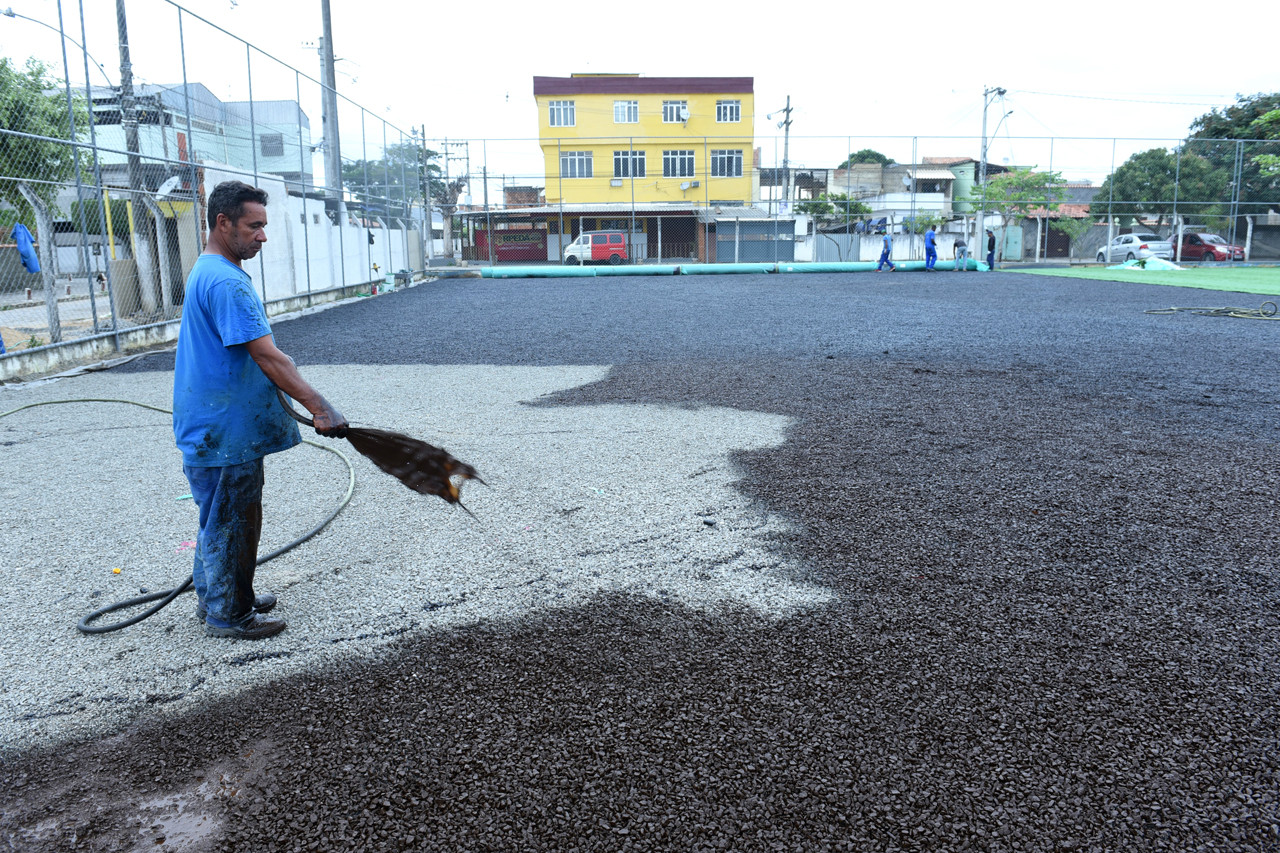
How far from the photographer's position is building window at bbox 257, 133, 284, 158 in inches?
687

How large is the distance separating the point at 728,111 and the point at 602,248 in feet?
60.6

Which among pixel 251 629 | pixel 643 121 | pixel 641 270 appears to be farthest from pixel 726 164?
pixel 251 629

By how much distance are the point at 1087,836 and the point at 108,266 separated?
12632 millimetres

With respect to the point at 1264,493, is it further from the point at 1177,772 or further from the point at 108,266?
the point at 108,266

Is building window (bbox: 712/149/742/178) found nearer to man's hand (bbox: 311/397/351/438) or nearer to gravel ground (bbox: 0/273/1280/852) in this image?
gravel ground (bbox: 0/273/1280/852)

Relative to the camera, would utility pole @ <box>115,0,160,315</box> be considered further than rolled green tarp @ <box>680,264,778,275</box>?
No

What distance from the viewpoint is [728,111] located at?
174 feet

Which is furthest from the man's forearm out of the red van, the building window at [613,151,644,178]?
the building window at [613,151,644,178]

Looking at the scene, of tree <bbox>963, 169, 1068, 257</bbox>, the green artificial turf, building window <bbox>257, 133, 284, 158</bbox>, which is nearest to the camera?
building window <bbox>257, 133, 284, 158</bbox>

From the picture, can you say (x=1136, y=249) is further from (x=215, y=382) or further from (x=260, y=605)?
(x=215, y=382)

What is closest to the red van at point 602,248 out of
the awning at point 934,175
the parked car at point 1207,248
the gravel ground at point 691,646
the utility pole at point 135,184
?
the parked car at point 1207,248

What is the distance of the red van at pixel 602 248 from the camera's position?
39.8m

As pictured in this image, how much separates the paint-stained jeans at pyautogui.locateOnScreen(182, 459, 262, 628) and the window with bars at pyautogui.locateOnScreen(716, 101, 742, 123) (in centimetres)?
5358

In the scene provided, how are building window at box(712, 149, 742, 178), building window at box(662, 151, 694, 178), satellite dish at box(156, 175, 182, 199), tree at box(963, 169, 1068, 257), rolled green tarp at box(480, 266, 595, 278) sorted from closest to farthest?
satellite dish at box(156, 175, 182, 199), rolled green tarp at box(480, 266, 595, 278), building window at box(662, 151, 694, 178), building window at box(712, 149, 742, 178), tree at box(963, 169, 1068, 257)
